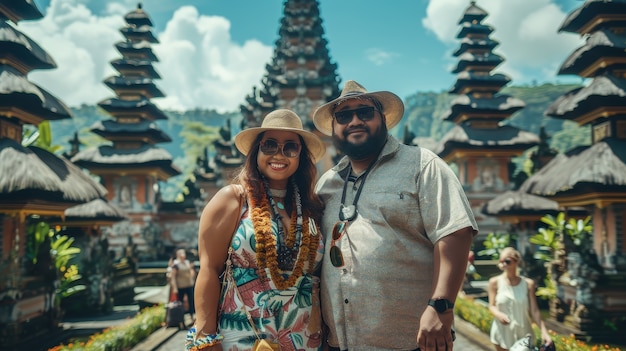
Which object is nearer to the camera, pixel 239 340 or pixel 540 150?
pixel 239 340

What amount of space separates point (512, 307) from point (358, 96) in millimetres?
3634

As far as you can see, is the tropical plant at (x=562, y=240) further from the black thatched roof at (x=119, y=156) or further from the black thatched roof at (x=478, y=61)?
the black thatched roof at (x=119, y=156)

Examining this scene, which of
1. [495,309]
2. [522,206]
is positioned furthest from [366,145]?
[522,206]

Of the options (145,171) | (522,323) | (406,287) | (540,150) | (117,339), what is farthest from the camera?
(145,171)

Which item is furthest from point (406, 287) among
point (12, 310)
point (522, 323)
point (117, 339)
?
point (12, 310)

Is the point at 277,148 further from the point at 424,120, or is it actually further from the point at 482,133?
the point at 424,120

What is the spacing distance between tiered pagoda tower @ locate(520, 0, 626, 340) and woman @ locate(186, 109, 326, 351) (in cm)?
836

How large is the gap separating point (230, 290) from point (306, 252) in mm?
535

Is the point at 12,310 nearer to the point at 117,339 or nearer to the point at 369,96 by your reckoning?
the point at 117,339

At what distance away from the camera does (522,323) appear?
494 cm

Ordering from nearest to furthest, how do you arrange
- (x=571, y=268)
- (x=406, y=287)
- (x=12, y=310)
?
(x=406, y=287) → (x=12, y=310) → (x=571, y=268)

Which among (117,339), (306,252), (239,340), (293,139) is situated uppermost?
(293,139)

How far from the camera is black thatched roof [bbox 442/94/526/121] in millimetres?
22125

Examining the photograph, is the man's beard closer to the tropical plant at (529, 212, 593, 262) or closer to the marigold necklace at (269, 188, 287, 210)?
the marigold necklace at (269, 188, 287, 210)
